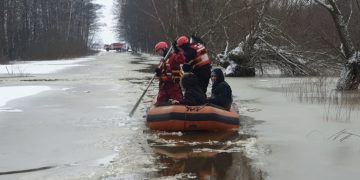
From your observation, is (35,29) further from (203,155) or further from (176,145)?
(203,155)

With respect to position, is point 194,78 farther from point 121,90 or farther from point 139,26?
point 139,26

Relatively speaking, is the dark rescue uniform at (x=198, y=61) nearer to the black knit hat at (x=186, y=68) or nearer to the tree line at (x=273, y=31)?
the black knit hat at (x=186, y=68)

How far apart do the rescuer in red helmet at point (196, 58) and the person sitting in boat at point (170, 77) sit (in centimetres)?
27

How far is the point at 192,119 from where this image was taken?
902 cm

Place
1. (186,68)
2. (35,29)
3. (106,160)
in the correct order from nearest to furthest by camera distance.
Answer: (106,160) → (186,68) → (35,29)

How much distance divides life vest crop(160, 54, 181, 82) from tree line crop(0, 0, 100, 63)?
3536cm

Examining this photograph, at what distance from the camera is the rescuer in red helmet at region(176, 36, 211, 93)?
1014 centimetres

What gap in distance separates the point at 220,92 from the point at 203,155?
8.23ft

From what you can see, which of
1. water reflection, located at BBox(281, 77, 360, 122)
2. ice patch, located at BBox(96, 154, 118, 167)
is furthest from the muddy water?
ice patch, located at BBox(96, 154, 118, 167)

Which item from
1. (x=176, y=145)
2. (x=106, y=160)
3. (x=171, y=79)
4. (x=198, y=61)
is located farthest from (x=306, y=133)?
(x=106, y=160)

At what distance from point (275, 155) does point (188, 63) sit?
3490 mm

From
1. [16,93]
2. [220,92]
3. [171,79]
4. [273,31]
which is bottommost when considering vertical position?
[16,93]

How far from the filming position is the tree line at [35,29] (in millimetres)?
Answer: 53219

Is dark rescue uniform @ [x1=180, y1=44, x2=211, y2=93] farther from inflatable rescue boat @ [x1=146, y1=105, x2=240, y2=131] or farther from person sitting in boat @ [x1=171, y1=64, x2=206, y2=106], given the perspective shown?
inflatable rescue boat @ [x1=146, y1=105, x2=240, y2=131]
